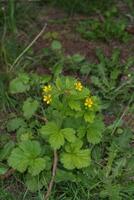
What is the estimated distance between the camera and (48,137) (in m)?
2.88

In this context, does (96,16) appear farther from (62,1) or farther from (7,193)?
(7,193)

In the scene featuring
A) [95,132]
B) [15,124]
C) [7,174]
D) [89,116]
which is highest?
[89,116]

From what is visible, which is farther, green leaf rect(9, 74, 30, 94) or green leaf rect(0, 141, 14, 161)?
green leaf rect(9, 74, 30, 94)

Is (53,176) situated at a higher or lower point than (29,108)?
lower

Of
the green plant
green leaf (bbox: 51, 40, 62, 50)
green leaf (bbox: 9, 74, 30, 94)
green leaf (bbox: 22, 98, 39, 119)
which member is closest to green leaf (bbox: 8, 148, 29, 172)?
the green plant

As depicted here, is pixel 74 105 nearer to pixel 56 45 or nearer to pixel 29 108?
pixel 29 108

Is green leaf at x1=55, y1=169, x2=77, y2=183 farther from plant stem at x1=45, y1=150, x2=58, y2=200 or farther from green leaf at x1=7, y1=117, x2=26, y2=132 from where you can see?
green leaf at x1=7, y1=117, x2=26, y2=132

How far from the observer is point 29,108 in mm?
3148

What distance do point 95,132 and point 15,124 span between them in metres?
0.55

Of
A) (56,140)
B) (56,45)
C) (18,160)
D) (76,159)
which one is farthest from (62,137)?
(56,45)

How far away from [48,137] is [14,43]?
1021 mm

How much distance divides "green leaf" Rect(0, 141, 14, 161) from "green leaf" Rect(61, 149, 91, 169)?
0.34 m

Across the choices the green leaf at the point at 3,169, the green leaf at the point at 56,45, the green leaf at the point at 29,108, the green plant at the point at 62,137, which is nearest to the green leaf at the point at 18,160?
the green plant at the point at 62,137

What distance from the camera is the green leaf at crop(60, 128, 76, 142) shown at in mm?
2777
